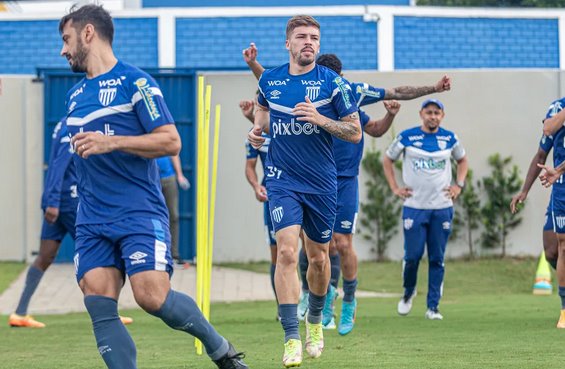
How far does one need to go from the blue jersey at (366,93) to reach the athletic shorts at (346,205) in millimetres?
1070

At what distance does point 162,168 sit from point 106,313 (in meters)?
11.5

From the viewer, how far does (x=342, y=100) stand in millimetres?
8312

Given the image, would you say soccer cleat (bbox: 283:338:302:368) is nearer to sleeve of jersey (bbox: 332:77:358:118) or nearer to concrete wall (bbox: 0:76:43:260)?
sleeve of jersey (bbox: 332:77:358:118)

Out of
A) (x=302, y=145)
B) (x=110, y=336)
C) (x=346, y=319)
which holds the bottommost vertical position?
(x=346, y=319)

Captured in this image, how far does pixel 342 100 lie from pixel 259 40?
1804cm

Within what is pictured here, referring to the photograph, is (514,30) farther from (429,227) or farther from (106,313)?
(106,313)

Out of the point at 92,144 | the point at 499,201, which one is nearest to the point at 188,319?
the point at 92,144

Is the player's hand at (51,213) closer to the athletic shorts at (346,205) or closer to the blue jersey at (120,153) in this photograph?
the athletic shorts at (346,205)

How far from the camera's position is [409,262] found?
12812 mm

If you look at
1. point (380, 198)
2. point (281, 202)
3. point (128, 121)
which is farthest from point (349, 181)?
point (380, 198)

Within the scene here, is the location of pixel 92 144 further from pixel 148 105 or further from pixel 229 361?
pixel 229 361

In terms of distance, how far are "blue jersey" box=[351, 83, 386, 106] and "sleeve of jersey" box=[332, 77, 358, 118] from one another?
1.62 metres

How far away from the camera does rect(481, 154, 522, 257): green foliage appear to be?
19.4m

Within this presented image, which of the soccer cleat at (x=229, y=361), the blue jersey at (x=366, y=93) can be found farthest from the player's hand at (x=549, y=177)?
the soccer cleat at (x=229, y=361)
